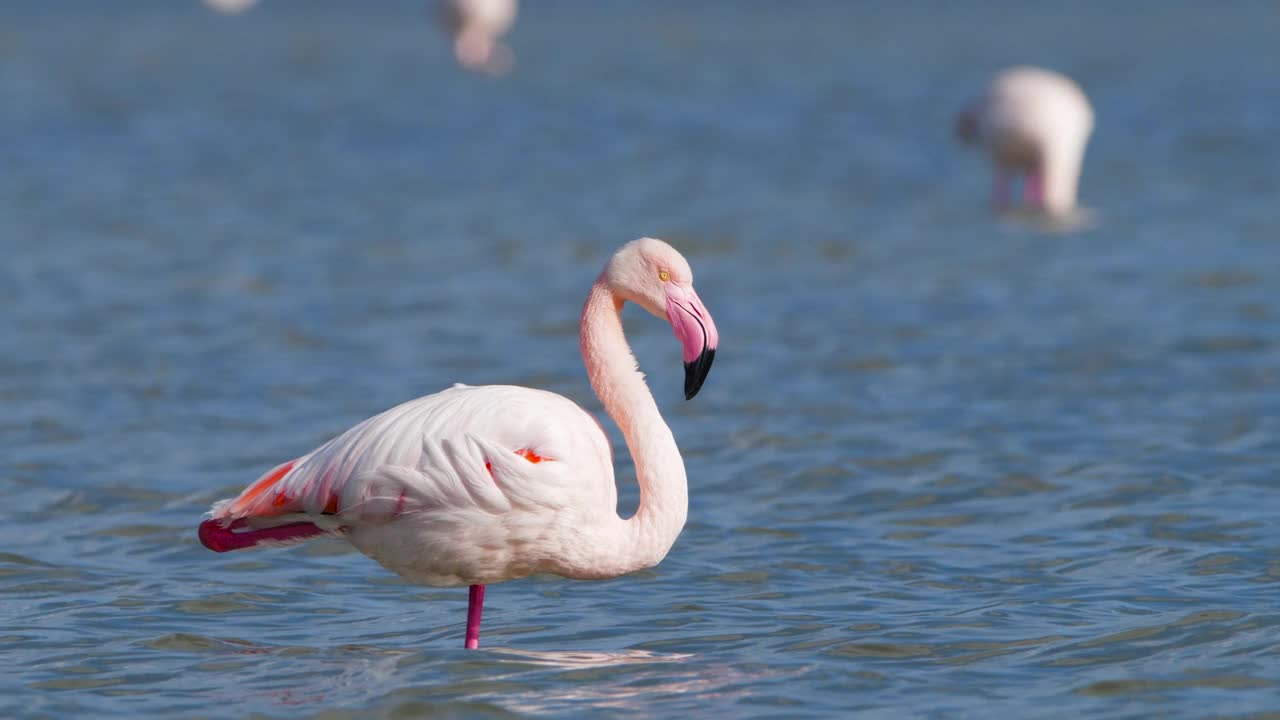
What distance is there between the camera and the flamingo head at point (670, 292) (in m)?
4.96

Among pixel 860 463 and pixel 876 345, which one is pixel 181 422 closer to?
pixel 860 463

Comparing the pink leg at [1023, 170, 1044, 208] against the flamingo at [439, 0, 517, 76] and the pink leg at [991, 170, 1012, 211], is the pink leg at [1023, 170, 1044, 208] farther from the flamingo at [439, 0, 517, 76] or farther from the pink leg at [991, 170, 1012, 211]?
the flamingo at [439, 0, 517, 76]

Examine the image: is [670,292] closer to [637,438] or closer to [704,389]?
[637,438]

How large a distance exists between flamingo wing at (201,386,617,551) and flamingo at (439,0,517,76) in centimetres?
1702

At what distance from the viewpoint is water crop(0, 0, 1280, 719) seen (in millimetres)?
4984

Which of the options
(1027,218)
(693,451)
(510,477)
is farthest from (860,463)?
(1027,218)

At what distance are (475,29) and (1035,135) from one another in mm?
9770

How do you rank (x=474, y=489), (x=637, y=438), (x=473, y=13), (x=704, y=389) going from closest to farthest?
(x=474, y=489)
(x=637, y=438)
(x=704, y=389)
(x=473, y=13)

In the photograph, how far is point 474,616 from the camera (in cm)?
504

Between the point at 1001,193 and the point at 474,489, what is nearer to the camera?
the point at 474,489

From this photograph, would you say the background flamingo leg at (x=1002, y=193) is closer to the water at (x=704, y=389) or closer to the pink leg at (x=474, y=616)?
the water at (x=704, y=389)

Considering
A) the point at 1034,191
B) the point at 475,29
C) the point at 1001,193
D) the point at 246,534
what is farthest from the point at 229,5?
the point at 246,534

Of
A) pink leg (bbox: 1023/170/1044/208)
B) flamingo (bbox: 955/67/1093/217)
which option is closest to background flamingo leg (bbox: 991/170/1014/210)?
flamingo (bbox: 955/67/1093/217)

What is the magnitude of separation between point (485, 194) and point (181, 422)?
259 inches
